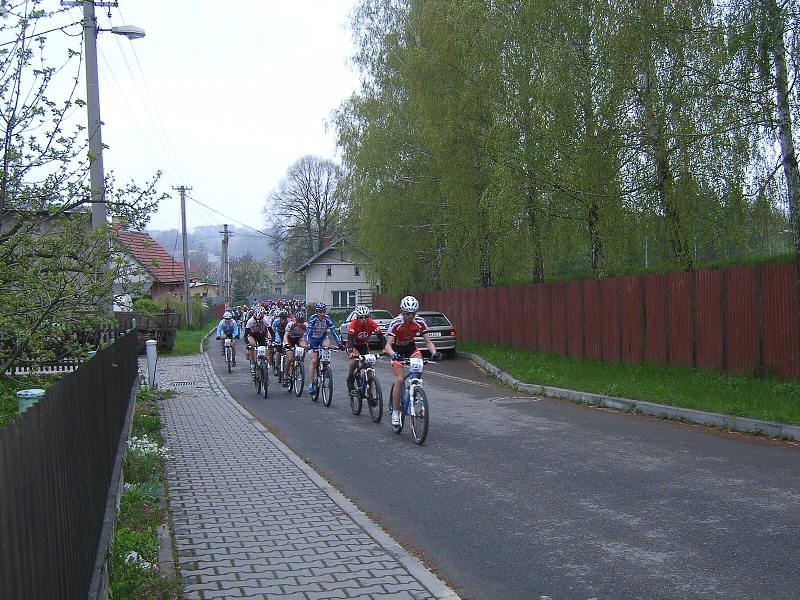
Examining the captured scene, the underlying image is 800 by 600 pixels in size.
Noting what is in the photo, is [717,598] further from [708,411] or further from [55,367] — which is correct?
[55,367]

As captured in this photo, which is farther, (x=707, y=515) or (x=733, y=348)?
(x=733, y=348)

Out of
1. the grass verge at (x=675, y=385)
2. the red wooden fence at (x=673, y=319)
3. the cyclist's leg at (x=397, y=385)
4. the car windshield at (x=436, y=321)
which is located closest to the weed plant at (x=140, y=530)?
the cyclist's leg at (x=397, y=385)

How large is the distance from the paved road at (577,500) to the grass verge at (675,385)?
0.78m

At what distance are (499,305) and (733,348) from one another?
12.8m

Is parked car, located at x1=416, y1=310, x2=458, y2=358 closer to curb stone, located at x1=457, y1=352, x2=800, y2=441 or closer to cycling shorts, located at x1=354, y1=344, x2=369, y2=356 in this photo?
curb stone, located at x1=457, y1=352, x2=800, y2=441

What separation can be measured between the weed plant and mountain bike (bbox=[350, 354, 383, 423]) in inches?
133

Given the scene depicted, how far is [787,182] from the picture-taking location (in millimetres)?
13000

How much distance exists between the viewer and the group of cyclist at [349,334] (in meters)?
11.0

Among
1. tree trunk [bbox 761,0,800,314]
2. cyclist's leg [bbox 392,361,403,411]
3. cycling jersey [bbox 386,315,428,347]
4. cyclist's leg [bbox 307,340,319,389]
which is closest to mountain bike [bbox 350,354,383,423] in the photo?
→ cycling jersey [bbox 386,315,428,347]

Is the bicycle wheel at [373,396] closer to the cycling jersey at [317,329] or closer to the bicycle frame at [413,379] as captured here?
the bicycle frame at [413,379]

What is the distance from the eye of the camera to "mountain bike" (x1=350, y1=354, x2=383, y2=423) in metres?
12.3

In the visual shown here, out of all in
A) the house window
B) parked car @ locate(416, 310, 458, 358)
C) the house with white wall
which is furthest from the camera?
the house window

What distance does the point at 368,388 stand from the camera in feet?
41.2

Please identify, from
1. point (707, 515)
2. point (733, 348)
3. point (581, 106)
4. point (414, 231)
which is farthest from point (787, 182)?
point (414, 231)
